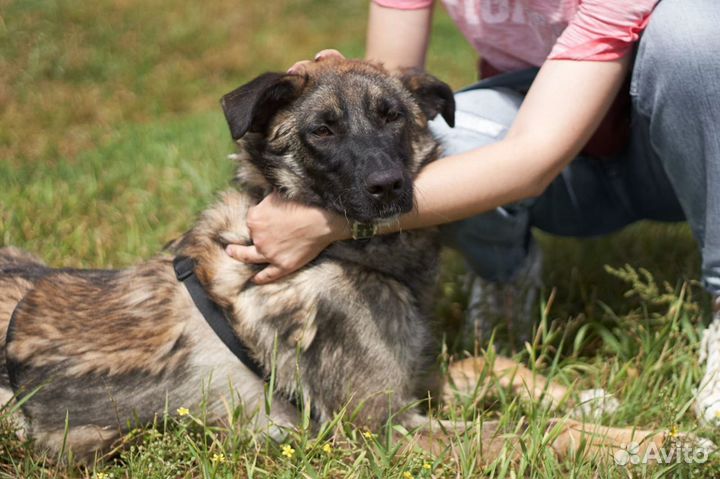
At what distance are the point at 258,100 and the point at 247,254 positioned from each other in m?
0.53

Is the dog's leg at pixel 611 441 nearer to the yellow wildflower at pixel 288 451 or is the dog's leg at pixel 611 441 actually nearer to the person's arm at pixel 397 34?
the yellow wildflower at pixel 288 451

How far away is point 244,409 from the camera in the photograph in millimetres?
2648

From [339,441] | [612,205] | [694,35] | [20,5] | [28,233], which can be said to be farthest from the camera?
[20,5]

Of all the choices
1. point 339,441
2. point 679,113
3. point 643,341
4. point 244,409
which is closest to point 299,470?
point 339,441

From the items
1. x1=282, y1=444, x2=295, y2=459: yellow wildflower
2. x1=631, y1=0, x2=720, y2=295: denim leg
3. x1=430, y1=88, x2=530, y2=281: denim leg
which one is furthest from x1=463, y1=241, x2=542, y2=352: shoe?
x1=282, y1=444, x2=295, y2=459: yellow wildflower

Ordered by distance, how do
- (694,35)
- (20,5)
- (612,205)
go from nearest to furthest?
(694,35), (612,205), (20,5)

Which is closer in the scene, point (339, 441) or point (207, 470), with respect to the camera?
point (207, 470)

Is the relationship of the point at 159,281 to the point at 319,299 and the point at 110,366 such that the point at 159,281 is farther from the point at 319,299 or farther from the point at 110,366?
the point at 319,299

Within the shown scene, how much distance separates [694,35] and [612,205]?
3.28 ft

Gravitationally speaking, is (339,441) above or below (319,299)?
below

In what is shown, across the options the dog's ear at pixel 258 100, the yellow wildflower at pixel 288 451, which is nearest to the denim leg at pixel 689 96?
the dog's ear at pixel 258 100

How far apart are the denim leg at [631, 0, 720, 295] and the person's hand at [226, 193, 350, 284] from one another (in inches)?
47.7

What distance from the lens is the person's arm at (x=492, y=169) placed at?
266cm

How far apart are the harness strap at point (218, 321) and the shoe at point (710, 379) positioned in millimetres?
1488
